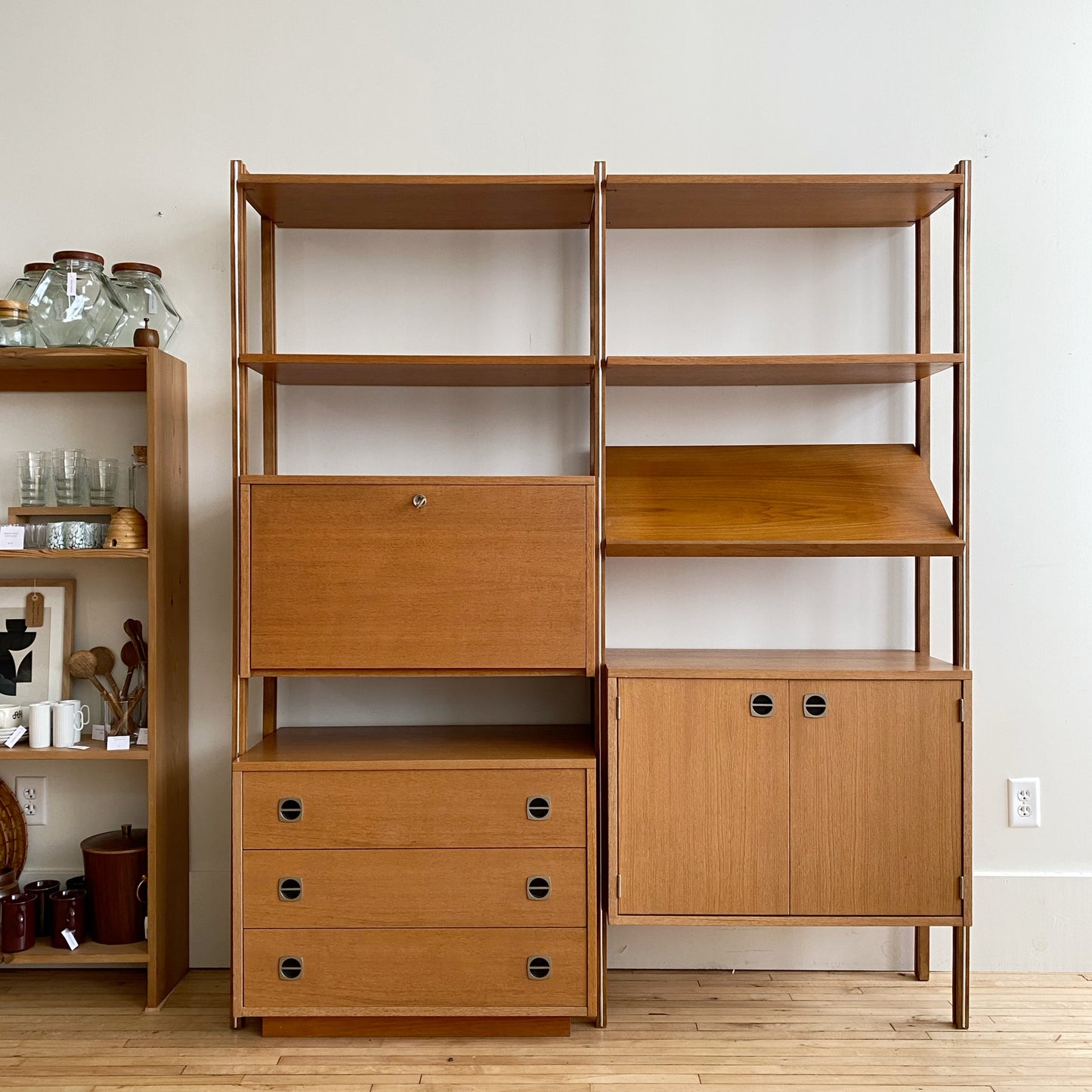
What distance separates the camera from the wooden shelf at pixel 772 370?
205 centimetres

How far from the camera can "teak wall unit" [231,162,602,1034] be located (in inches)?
79.0

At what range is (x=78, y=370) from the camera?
2.35 meters

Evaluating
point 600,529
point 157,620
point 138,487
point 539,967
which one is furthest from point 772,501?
point 138,487

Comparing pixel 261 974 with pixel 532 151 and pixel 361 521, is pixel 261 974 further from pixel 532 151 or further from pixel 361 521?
pixel 532 151

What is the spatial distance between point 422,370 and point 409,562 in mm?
451

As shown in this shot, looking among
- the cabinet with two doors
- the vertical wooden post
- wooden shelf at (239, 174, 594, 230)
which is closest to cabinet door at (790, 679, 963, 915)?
the cabinet with two doors

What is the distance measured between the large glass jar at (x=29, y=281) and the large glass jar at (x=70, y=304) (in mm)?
21

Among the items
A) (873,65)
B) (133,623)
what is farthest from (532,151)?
(133,623)

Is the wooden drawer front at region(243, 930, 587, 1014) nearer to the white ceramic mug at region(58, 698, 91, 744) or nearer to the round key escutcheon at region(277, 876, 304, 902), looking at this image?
the round key escutcheon at region(277, 876, 304, 902)

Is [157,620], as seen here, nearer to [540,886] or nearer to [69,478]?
[69,478]

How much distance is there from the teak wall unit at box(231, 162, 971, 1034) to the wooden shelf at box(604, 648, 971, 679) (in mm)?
12

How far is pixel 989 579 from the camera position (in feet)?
7.93

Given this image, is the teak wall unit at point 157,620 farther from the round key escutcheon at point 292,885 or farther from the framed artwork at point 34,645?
the round key escutcheon at point 292,885

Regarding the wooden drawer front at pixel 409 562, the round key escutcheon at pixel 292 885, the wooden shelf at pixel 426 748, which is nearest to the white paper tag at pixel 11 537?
the wooden drawer front at pixel 409 562
